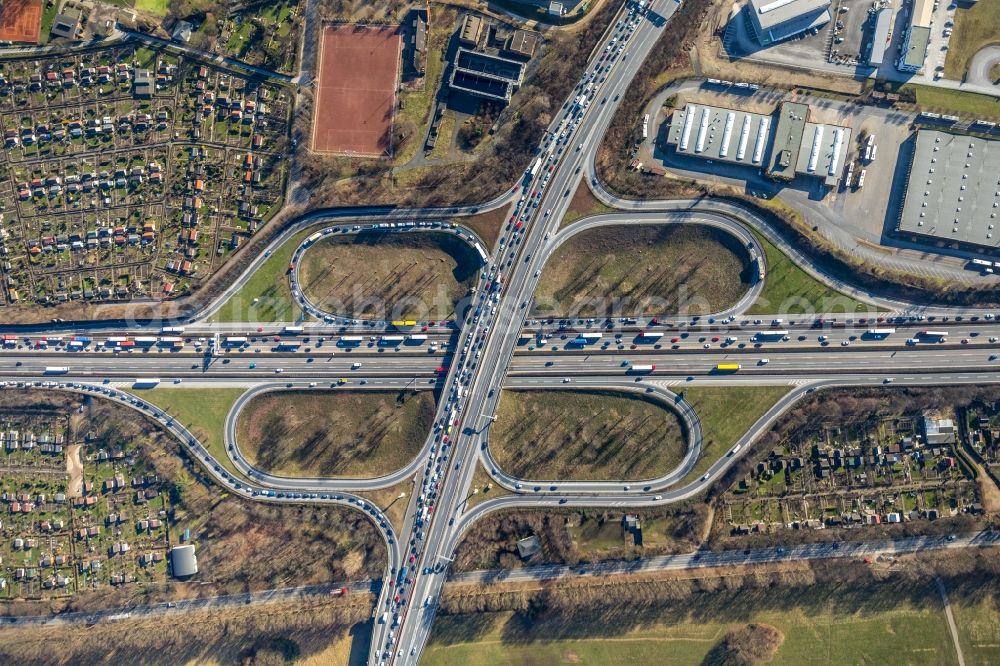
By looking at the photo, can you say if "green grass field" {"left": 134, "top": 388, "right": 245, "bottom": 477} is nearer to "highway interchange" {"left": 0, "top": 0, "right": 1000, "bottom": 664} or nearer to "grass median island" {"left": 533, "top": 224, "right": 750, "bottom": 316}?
"highway interchange" {"left": 0, "top": 0, "right": 1000, "bottom": 664}

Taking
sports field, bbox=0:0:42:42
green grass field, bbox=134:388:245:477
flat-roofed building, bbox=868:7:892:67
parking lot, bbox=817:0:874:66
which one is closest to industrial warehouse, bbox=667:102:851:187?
parking lot, bbox=817:0:874:66

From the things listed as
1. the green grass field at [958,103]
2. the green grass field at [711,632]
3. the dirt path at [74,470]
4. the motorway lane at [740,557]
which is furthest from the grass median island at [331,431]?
the green grass field at [958,103]

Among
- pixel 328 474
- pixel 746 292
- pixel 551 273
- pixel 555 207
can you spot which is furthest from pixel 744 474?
pixel 328 474

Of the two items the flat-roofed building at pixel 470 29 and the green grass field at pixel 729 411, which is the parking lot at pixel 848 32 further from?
the flat-roofed building at pixel 470 29

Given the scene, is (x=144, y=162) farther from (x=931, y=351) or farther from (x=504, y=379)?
(x=931, y=351)

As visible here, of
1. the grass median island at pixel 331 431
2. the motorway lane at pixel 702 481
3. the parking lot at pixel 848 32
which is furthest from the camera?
the grass median island at pixel 331 431

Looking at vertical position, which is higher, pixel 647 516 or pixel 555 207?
pixel 555 207
